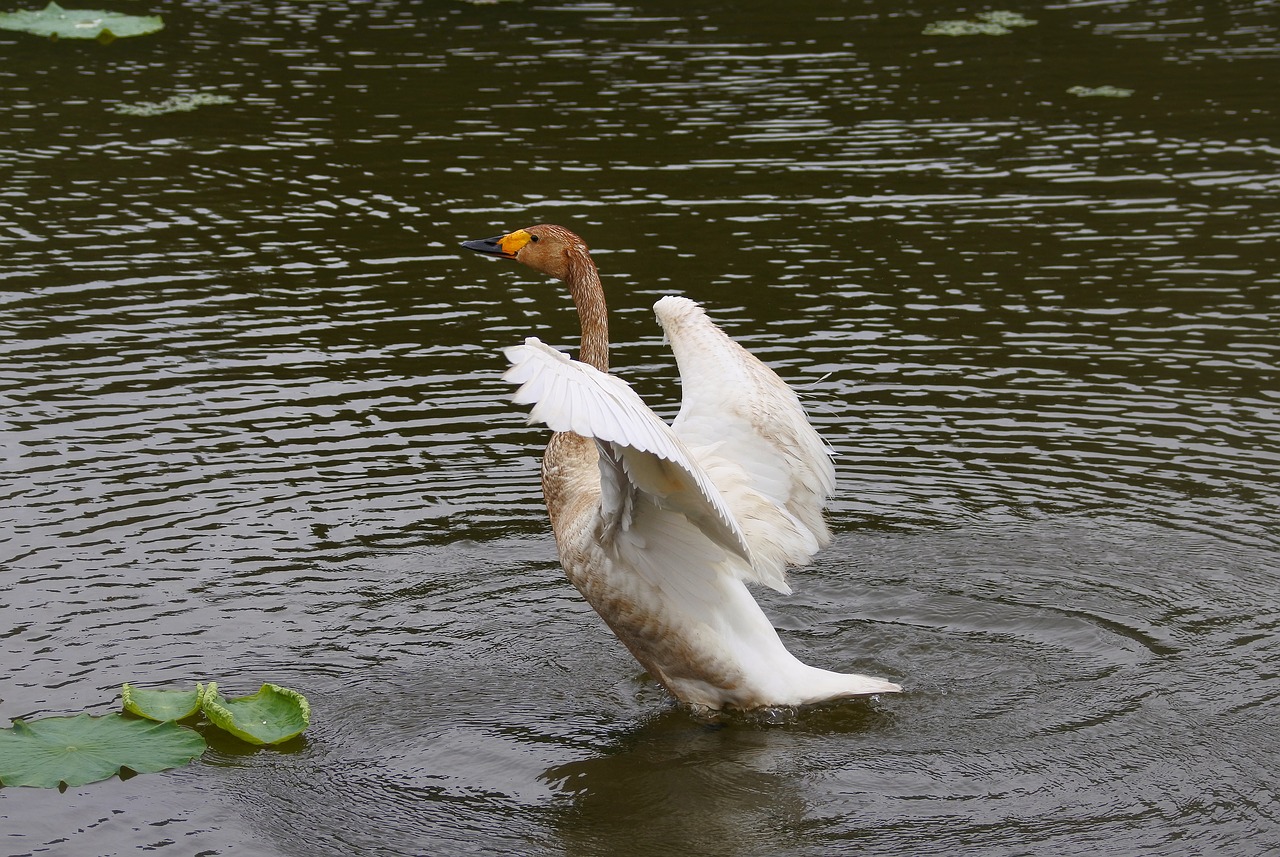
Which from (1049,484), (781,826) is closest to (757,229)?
(1049,484)

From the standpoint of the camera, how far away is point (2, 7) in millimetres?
19922

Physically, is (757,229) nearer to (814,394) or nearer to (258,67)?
(814,394)

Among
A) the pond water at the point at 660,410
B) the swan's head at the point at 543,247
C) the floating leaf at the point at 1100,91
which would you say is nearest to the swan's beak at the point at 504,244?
the swan's head at the point at 543,247

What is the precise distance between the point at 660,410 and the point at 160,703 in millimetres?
3920

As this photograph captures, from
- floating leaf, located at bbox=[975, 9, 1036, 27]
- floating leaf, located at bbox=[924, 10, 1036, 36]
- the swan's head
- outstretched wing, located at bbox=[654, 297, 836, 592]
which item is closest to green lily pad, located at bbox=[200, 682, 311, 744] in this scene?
outstretched wing, located at bbox=[654, 297, 836, 592]

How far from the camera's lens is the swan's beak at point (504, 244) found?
7.69 m

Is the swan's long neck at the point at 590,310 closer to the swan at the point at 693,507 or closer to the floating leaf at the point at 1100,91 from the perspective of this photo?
the swan at the point at 693,507

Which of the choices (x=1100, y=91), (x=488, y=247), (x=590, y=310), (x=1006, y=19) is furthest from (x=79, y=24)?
(x=590, y=310)

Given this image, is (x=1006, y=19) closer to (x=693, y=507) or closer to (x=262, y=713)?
(x=693, y=507)

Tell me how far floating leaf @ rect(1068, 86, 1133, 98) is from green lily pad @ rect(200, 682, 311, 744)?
1190cm

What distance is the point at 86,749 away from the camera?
603cm

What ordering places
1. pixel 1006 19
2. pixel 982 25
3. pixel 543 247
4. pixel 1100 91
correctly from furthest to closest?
pixel 1006 19, pixel 982 25, pixel 1100 91, pixel 543 247

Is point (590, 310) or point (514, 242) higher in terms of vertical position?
point (514, 242)

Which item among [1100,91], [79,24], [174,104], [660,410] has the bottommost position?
[660,410]
